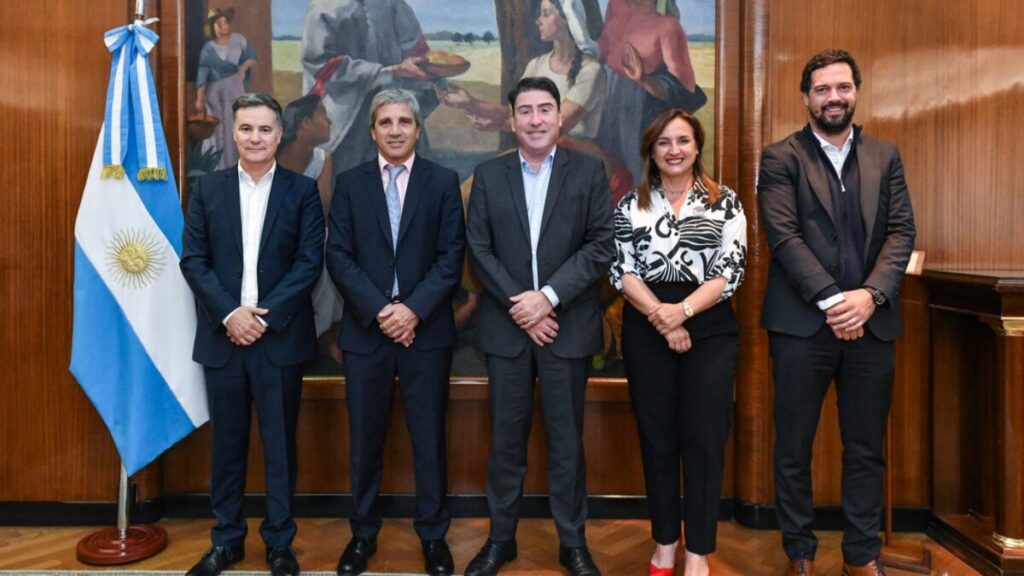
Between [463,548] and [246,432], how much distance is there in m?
1.05

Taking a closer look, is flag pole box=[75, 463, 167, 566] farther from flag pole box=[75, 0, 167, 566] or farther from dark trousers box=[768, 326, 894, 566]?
dark trousers box=[768, 326, 894, 566]

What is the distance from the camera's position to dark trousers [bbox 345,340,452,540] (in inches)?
111

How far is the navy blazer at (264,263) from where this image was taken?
2783mm

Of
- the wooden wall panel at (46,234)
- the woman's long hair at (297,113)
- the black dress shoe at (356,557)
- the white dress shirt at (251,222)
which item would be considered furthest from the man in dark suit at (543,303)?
the wooden wall panel at (46,234)

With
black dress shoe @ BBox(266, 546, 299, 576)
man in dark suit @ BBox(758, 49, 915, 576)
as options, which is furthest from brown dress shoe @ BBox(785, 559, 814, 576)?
black dress shoe @ BBox(266, 546, 299, 576)

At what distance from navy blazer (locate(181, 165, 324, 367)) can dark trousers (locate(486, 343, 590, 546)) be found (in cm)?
81

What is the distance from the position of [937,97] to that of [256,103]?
3.05 metres

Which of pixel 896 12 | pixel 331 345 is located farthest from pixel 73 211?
pixel 896 12

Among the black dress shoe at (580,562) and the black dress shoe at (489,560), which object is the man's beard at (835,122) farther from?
the black dress shoe at (489,560)

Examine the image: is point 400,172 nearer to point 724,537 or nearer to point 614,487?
Answer: point 614,487

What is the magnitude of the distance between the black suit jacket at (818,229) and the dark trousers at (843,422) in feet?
0.29

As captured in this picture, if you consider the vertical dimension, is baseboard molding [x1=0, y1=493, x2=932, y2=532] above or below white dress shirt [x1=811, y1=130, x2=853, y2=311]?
below

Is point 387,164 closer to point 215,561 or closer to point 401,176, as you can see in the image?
point 401,176

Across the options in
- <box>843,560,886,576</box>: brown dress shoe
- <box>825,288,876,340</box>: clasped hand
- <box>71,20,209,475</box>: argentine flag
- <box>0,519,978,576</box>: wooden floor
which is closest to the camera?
<box>825,288,876,340</box>: clasped hand
